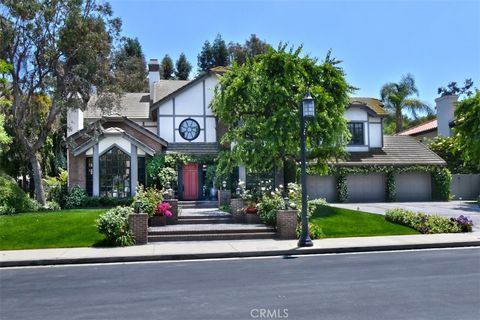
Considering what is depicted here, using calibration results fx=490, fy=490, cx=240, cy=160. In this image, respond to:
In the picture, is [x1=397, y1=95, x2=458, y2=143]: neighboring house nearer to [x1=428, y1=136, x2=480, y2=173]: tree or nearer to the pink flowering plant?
[x1=428, y1=136, x2=480, y2=173]: tree

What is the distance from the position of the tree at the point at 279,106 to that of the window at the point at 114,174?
657 cm

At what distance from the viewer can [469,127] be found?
28.3 meters

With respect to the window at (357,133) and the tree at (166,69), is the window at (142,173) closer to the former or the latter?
the window at (357,133)

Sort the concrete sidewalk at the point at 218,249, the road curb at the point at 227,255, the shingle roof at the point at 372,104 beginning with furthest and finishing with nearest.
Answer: the shingle roof at the point at 372,104 → the concrete sidewalk at the point at 218,249 → the road curb at the point at 227,255

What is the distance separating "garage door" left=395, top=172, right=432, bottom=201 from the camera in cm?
3319

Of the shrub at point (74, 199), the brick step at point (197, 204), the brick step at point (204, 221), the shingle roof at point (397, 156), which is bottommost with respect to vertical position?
the brick step at point (204, 221)

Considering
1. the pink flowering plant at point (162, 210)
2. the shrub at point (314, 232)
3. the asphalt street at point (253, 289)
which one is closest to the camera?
the asphalt street at point (253, 289)

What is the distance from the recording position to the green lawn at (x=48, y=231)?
14.5m

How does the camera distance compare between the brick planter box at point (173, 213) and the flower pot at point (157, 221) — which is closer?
the flower pot at point (157, 221)

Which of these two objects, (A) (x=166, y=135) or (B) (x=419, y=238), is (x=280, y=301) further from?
(A) (x=166, y=135)

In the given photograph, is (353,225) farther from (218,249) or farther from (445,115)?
(445,115)

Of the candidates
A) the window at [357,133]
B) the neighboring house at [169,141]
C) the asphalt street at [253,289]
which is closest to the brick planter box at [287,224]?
the asphalt street at [253,289]

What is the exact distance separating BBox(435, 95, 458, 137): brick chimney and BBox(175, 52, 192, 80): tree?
3486 centimetres

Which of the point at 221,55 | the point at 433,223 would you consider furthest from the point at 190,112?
the point at 221,55
